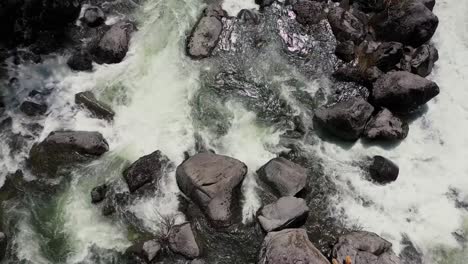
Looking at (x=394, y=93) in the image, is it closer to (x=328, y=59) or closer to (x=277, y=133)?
(x=328, y=59)

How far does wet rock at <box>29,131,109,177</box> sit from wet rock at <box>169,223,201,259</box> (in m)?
2.35

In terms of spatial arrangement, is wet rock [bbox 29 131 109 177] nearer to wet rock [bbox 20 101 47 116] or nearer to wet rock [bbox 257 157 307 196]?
wet rock [bbox 20 101 47 116]

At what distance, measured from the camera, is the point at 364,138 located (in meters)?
9.44

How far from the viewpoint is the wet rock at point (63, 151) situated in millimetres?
8828

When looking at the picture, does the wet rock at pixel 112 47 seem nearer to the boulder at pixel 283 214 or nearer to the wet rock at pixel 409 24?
the boulder at pixel 283 214

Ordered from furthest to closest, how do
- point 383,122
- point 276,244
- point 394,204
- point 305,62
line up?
point 305,62
point 383,122
point 394,204
point 276,244

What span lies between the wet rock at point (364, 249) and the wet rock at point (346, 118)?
2.10 m

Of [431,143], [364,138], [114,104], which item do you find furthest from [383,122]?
[114,104]

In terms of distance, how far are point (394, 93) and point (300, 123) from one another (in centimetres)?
202

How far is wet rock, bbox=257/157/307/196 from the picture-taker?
8492 millimetres

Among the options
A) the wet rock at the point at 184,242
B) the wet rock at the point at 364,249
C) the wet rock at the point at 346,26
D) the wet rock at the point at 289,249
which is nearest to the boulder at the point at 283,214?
the wet rock at the point at 289,249

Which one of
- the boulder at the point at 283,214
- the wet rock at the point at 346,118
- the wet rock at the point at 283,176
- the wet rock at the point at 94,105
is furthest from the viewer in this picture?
the wet rock at the point at 94,105

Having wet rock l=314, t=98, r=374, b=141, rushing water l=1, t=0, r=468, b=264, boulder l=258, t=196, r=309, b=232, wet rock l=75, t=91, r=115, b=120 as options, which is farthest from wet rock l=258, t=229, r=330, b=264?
wet rock l=75, t=91, r=115, b=120

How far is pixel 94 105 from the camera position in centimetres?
959
